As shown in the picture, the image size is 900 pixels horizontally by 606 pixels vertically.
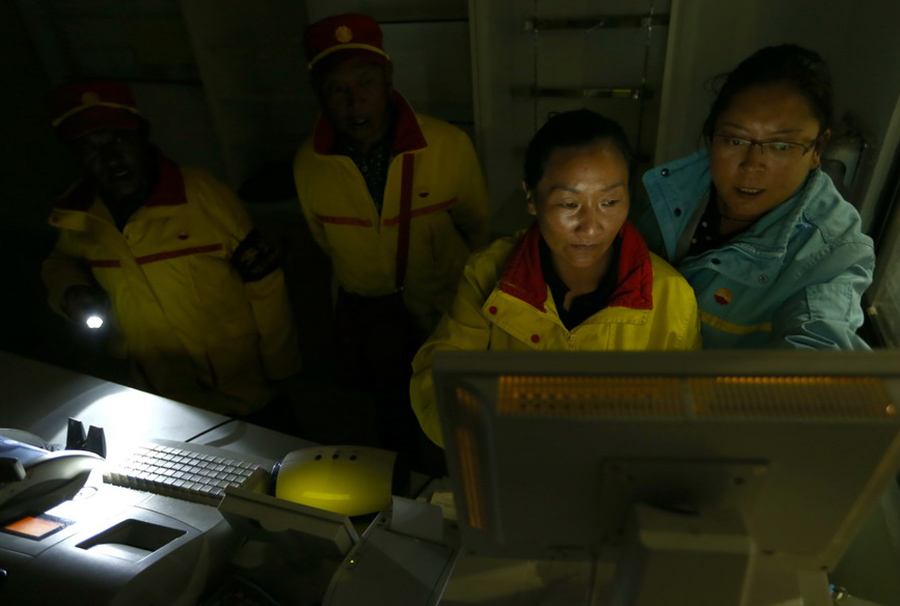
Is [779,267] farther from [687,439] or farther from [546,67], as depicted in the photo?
[546,67]

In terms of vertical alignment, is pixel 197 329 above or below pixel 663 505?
below

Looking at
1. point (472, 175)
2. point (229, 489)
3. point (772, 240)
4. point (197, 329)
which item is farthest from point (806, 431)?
point (197, 329)

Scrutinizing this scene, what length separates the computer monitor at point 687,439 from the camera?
0.52 metres

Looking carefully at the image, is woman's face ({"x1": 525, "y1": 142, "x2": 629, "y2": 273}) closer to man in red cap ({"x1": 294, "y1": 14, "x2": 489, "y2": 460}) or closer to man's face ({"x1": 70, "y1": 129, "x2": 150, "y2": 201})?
man in red cap ({"x1": 294, "y1": 14, "x2": 489, "y2": 460})

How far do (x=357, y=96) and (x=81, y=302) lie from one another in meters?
1.01

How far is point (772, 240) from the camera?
1063 millimetres

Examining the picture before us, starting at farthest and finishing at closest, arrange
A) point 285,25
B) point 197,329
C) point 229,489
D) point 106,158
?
1. point 285,25
2. point 197,329
3. point 106,158
4. point 229,489

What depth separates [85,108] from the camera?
1.44 metres

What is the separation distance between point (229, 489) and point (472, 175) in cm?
117

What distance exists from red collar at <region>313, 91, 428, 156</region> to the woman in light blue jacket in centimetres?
79

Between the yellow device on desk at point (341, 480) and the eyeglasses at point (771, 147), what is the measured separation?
3.06ft

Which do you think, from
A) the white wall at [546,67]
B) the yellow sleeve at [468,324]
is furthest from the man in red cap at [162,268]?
the white wall at [546,67]

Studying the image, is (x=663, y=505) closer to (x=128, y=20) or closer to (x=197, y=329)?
(x=197, y=329)

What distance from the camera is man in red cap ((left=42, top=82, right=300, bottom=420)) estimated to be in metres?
1.50
